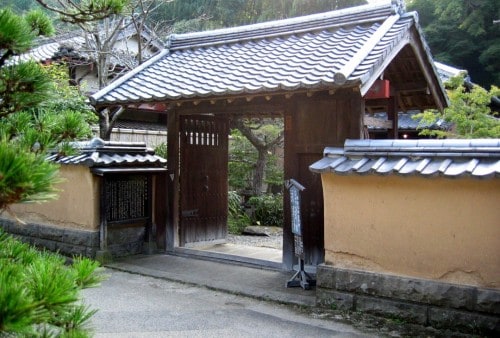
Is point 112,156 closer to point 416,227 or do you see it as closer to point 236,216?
point 236,216

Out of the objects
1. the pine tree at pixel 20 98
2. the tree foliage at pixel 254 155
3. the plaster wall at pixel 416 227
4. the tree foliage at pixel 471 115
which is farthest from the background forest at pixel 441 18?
the pine tree at pixel 20 98

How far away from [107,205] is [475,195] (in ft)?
21.9

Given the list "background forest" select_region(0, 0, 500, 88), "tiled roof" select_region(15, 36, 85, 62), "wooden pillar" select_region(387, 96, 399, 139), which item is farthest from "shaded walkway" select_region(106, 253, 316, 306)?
"background forest" select_region(0, 0, 500, 88)

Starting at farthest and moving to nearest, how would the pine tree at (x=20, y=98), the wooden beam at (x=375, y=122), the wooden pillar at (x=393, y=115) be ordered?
the wooden pillar at (x=393, y=115) < the wooden beam at (x=375, y=122) < the pine tree at (x=20, y=98)

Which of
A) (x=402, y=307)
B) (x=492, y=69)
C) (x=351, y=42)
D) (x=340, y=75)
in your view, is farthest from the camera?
(x=492, y=69)

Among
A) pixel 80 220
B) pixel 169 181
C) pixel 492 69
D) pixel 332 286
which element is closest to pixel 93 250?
pixel 80 220

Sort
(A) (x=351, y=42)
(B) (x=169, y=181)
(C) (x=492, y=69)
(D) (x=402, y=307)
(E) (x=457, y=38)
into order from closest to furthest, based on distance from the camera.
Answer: (D) (x=402, y=307)
(A) (x=351, y=42)
(B) (x=169, y=181)
(C) (x=492, y=69)
(E) (x=457, y=38)

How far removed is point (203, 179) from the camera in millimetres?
10633

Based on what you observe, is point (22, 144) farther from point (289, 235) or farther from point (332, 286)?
point (289, 235)

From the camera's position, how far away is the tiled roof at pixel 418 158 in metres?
5.52

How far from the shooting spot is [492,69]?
80.3 feet

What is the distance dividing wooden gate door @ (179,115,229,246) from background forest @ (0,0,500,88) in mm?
13690

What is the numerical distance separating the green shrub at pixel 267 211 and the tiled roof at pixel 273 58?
5425 mm

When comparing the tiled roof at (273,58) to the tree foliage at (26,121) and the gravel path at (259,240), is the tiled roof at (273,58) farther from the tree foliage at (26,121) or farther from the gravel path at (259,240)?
the gravel path at (259,240)
